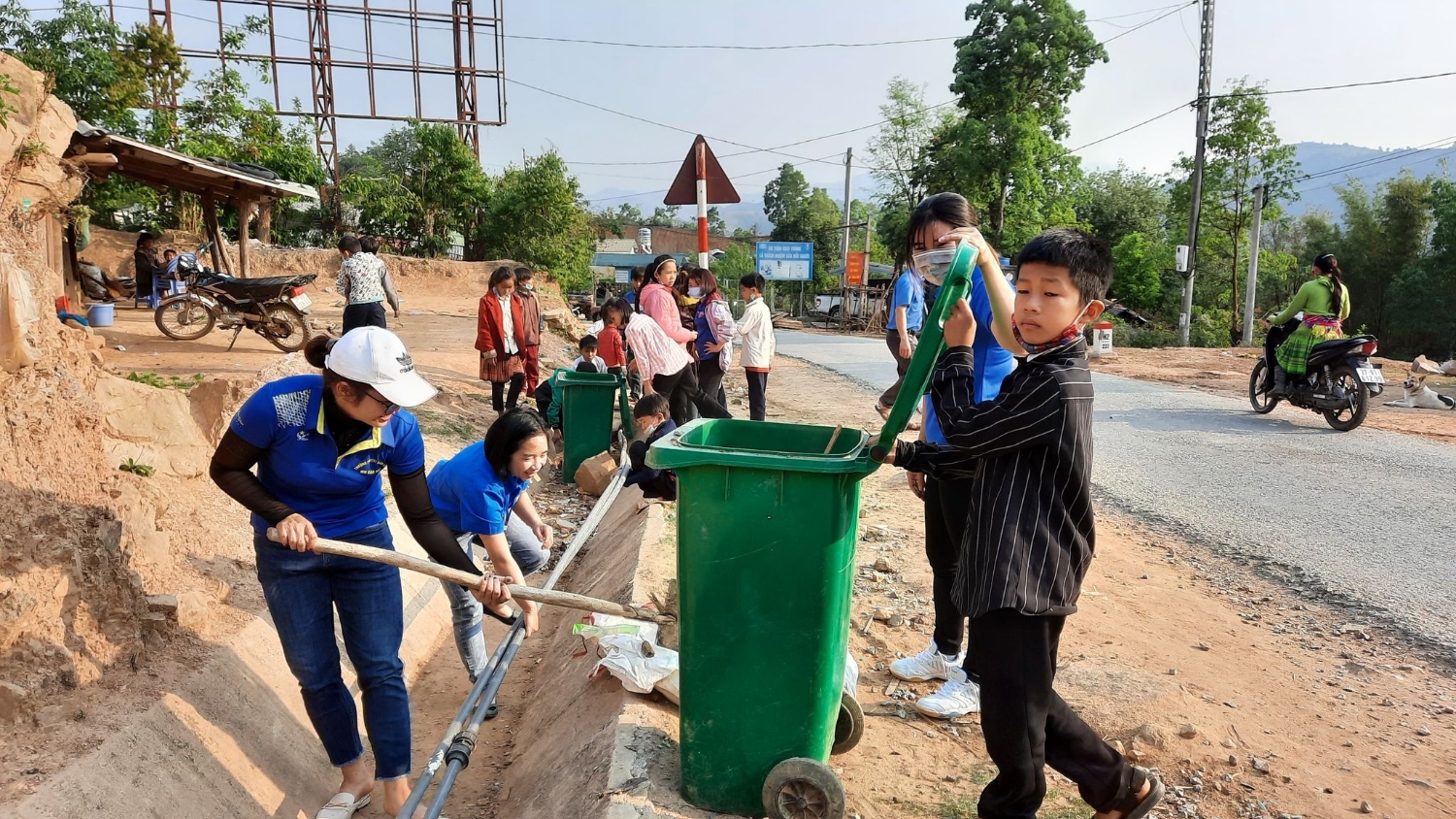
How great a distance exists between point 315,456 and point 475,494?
81 cm

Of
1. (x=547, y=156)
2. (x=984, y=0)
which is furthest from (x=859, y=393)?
(x=984, y=0)

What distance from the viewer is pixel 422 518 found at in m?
2.93

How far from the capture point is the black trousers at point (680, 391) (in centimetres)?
726

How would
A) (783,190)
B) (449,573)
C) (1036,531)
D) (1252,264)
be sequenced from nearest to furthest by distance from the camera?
(1036,531) < (449,573) < (1252,264) < (783,190)

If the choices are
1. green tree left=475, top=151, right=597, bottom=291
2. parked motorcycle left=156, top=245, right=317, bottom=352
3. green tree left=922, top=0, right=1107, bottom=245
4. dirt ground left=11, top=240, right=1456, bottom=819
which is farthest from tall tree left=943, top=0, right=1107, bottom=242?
dirt ground left=11, top=240, right=1456, bottom=819

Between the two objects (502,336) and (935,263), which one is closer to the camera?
(935,263)

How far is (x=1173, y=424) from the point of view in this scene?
9070 mm

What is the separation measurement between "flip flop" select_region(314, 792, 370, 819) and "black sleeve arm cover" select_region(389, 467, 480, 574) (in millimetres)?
894

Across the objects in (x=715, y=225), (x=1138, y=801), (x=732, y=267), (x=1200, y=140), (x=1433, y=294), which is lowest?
(x=1138, y=801)

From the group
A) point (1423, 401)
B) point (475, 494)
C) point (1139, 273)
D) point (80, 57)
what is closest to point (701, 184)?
point (475, 494)

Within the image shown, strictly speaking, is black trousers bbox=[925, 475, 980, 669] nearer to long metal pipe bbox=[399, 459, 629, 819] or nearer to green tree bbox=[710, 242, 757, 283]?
long metal pipe bbox=[399, 459, 629, 819]

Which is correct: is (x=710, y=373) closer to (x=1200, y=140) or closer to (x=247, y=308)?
(x=247, y=308)

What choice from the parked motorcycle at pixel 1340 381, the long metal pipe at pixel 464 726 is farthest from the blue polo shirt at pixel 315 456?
the parked motorcycle at pixel 1340 381

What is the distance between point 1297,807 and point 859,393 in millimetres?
9773
